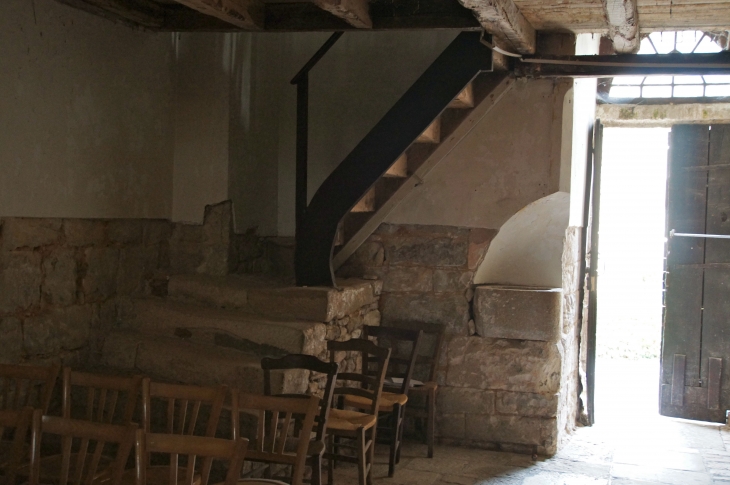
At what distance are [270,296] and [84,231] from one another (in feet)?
3.37

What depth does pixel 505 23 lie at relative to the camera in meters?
3.47

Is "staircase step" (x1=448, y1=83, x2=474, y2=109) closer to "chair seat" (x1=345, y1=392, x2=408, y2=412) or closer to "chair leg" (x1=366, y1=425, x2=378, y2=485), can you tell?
"chair seat" (x1=345, y1=392, x2=408, y2=412)

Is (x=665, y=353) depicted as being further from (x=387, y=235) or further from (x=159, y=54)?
(x=159, y=54)

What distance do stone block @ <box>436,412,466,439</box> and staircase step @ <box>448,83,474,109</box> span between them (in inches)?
76.1

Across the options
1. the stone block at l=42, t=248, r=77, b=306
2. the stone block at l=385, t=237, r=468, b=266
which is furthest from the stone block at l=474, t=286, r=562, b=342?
the stone block at l=42, t=248, r=77, b=306

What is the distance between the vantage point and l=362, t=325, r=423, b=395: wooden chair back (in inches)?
165

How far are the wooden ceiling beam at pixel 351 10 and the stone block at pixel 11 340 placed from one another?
1.97 metres

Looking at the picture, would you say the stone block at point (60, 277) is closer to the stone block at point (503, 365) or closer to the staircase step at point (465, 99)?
the staircase step at point (465, 99)

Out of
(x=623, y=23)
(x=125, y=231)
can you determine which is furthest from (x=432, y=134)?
(x=125, y=231)

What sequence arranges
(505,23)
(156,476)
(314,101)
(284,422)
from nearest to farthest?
1. (156,476)
2. (284,422)
3. (505,23)
4. (314,101)

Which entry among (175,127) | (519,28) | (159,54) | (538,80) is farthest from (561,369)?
(159,54)

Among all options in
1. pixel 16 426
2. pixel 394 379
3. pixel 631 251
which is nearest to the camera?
pixel 16 426

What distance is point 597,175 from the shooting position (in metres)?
5.49

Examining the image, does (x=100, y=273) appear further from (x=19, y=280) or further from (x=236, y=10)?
(x=236, y=10)
